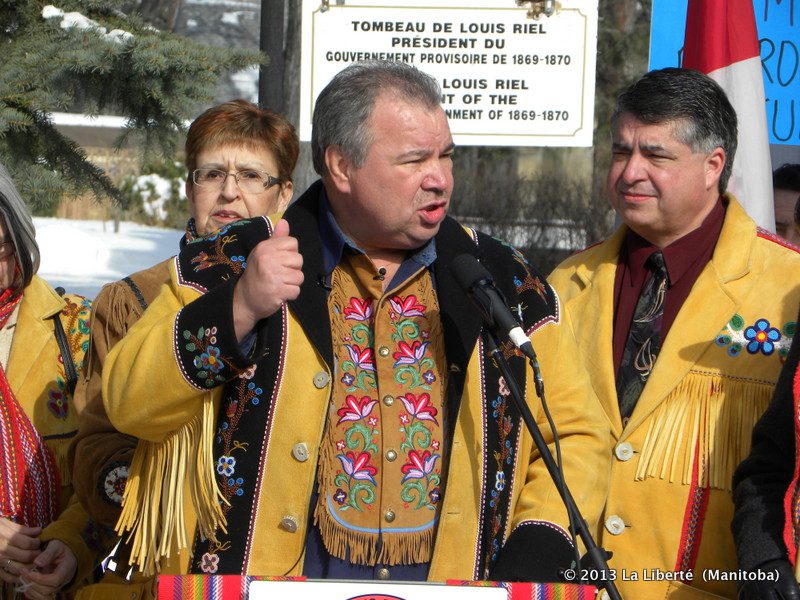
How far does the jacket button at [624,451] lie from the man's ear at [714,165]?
87 cm

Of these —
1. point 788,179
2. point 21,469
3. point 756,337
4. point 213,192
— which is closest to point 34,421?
point 21,469

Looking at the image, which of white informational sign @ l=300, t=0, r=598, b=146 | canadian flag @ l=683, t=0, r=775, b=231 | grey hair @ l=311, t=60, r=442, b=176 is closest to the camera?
grey hair @ l=311, t=60, r=442, b=176

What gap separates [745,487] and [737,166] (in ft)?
6.20

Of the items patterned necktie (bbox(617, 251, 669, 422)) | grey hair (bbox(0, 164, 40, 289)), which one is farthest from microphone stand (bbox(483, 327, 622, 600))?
grey hair (bbox(0, 164, 40, 289))

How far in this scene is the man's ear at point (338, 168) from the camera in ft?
10.1

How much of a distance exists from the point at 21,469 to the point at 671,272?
2113mm

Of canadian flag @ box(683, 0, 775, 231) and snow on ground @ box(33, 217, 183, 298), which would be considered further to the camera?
snow on ground @ box(33, 217, 183, 298)

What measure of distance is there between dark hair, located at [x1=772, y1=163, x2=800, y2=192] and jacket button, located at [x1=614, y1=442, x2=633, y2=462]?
257 centimetres

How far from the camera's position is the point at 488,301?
8.74 ft

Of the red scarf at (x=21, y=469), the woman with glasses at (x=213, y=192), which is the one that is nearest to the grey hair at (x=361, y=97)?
the woman with glasses at (x=213, y=192)

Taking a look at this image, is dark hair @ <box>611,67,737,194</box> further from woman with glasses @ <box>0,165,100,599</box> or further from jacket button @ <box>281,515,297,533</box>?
woman with glasses @ <box>0,165,100,599</box>

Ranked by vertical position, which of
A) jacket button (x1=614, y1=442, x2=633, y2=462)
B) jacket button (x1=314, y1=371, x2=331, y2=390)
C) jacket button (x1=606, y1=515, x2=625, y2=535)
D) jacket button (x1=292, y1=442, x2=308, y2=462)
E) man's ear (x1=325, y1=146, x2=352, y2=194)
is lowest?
jacket button (x1=606, y1=515, x2=625, y2=535)

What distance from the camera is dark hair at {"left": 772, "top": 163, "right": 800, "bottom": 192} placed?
5.60 m

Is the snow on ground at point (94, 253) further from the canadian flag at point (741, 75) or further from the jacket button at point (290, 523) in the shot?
the jacket button at point (290, 523)
